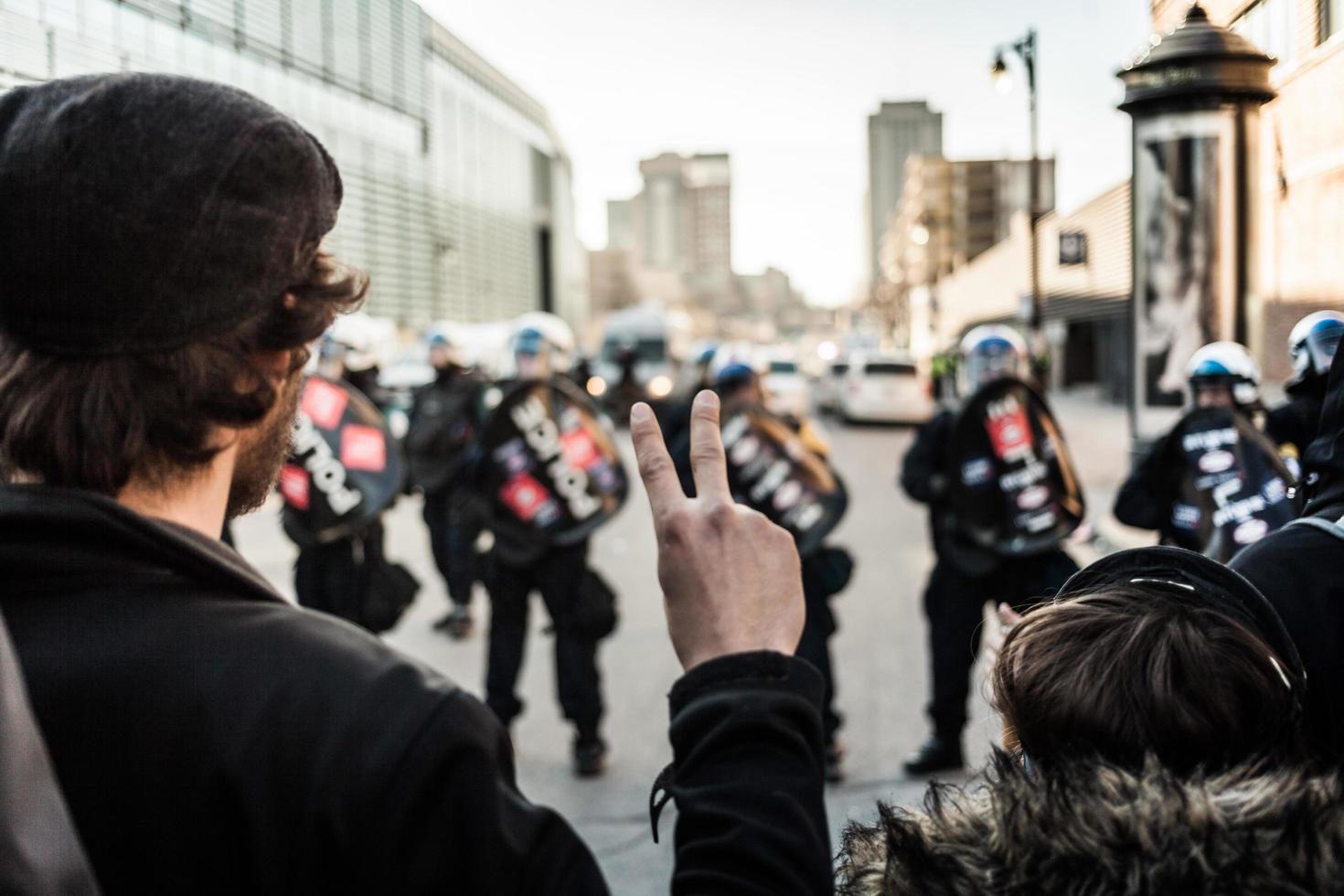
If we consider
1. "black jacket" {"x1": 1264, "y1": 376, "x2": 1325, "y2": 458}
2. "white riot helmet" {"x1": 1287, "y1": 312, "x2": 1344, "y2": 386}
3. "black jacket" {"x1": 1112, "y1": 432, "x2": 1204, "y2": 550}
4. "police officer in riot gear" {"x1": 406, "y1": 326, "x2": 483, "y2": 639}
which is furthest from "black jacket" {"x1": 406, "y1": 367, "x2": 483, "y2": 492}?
"white riot helmet" {"x1": 1287, "y1": 312, "x2": 1344, "y2": 386}

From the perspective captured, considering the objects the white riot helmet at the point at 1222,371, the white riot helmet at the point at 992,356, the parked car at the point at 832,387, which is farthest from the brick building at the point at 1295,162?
the parked car at the point at 832,387

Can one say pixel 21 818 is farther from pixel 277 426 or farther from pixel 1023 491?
pixel 1023 491

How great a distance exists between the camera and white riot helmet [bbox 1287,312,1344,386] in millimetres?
4469

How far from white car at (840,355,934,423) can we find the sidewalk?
2915mm

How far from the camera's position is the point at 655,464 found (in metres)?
1.13

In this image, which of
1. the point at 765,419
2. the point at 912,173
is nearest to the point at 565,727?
the point at 765,419

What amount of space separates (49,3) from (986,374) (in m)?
4.09

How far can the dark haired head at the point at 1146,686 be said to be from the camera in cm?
121

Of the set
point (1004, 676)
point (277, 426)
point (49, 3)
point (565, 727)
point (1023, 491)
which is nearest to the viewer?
point (277, 426)

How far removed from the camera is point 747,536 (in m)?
1.11

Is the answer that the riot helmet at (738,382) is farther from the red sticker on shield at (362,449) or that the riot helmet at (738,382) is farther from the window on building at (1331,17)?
the window on building at (1331,17)

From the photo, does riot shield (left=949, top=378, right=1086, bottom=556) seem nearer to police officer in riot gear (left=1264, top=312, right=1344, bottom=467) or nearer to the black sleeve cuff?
police officer in riot gear (left=1264, top=312, right=1344, bottom=467)

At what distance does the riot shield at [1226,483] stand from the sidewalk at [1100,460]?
336 millimetres

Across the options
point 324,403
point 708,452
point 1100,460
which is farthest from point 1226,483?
point 1100,460
